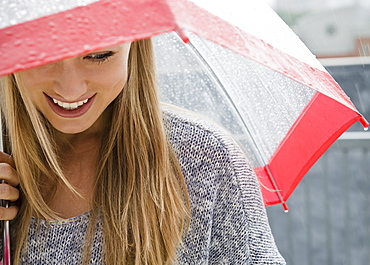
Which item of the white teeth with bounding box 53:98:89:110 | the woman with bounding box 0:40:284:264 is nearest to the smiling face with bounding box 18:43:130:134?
the white teeth with bounding box 53:98:89:110

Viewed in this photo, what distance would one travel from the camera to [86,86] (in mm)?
1054

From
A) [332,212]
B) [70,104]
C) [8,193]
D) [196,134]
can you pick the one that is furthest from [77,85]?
[332,212]

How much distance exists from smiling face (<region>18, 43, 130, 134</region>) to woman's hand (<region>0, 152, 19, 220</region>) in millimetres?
184

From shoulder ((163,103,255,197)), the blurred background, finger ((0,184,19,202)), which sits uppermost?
finger ((0,184,19,202))

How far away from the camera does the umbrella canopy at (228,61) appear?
666 millimetres

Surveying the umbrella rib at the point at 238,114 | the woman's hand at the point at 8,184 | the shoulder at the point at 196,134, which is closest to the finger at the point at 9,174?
the woman's hand at the point at 8,184

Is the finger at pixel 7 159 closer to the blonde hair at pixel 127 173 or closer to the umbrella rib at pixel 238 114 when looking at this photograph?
the blonde hair at pixel 127 173

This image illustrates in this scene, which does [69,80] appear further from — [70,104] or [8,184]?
[8,184]

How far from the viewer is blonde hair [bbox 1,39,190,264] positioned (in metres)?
1.37

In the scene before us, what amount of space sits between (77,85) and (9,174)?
0.41 metres

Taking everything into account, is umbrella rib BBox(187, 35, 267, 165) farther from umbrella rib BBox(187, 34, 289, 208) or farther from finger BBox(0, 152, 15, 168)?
finger BBox(0, 152, 15, 168)

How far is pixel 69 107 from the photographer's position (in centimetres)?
114

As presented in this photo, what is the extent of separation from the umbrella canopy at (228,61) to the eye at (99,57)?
0.66 ft

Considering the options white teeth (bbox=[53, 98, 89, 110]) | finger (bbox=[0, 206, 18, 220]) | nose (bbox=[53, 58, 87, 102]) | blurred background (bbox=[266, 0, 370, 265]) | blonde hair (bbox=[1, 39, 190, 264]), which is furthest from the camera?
blurred background (bbox=[266, 0, 370, 265])
